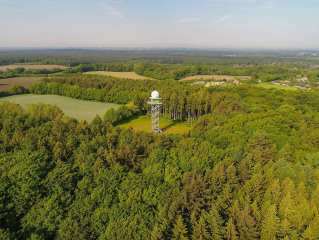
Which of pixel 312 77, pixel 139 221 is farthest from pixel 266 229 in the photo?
pixel 312 77

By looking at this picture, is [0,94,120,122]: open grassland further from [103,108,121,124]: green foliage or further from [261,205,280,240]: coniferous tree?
[261,205,280,240]: coniferous tree

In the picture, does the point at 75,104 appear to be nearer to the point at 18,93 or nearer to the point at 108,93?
the point at 108,93

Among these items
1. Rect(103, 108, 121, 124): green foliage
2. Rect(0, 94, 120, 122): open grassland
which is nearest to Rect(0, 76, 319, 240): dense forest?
Rect(103, 108, 121, 124): green foliage

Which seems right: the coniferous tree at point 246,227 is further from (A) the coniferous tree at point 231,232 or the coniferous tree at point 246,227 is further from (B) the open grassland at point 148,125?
(B) the open grassland at point 148,125

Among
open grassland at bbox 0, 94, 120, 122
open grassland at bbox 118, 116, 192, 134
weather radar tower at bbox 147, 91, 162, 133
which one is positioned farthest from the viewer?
open grassland at bbox 0, 94, 120, 122

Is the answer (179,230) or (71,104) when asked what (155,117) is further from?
(71,104)

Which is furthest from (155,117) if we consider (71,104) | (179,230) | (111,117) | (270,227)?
(71,104)
